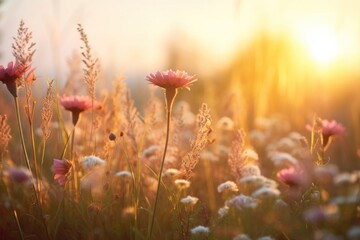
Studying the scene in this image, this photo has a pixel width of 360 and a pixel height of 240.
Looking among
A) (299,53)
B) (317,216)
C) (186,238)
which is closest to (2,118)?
Result: (186,238)

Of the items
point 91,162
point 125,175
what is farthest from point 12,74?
point 125,175

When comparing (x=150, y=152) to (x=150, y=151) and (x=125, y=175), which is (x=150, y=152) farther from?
(x=125, y=175)

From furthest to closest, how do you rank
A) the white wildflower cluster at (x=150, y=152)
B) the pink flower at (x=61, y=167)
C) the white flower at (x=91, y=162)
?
the white wildflower cluster at (x=150, y=152)
the white flower at (x=91, y=162)
the pink flower at (x=61, y=167)

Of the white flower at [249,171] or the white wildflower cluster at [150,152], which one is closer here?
the white flower at [249,171]

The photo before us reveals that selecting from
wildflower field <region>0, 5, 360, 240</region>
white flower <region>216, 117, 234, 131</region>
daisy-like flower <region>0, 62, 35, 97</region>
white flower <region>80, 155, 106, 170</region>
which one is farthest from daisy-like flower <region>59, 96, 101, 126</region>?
white flower <region>216, 117, 234, 131</region>

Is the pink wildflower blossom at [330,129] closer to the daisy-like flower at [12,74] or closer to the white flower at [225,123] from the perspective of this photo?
the daisy-like flower at [12,74]

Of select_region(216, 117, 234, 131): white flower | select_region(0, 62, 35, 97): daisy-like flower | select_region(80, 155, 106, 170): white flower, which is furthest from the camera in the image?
select_region(216, 117, 234, 131): white flower

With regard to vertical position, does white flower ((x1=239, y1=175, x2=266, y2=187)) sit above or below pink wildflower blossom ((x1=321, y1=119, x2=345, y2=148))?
below

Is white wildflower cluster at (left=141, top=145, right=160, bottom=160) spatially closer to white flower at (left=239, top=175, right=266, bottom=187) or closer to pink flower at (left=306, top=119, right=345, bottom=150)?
white flower at (left=239, top=175, right=266, bottom=187)

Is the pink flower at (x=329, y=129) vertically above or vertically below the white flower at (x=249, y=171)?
above

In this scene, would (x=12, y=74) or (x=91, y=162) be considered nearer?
(x=12, y=74)

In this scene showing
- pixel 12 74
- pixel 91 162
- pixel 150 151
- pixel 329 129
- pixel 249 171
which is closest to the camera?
pixel 12 74

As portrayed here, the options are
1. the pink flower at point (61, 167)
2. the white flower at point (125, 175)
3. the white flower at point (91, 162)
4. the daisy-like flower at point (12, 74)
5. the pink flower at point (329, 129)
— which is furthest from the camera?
the white flower at point (125, 175)

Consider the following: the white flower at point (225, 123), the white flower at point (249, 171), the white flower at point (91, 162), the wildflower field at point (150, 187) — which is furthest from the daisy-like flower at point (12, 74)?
the white flower at point (225, 123)
